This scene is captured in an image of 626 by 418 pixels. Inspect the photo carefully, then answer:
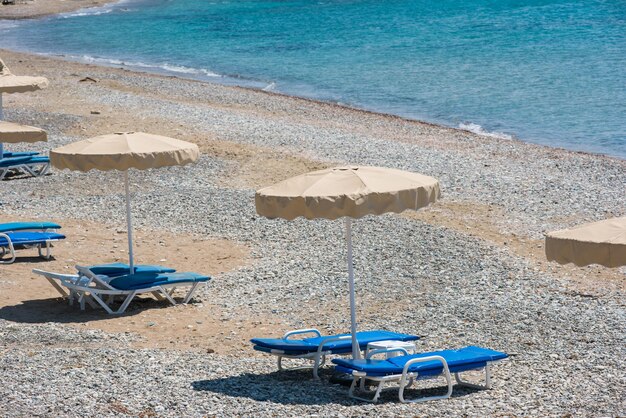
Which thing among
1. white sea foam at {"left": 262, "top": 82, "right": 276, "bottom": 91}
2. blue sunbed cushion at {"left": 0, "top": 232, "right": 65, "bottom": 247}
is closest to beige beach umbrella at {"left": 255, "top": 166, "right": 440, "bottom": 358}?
blue sunbed cushion at {"left": 0, "top": 232, "right": 65, "bottom": 247}

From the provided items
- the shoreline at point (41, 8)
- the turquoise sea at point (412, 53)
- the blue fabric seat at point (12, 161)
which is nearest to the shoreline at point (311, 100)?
the turquoise sea at point (412, 53)

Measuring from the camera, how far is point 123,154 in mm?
11945

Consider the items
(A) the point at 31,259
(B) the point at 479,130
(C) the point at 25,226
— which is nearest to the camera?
(A) the point at 31,259

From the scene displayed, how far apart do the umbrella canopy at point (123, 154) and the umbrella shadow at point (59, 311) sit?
5.65 ft

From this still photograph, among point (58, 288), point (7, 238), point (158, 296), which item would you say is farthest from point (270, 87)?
point (58, 288)

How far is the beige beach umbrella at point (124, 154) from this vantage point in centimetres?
1197

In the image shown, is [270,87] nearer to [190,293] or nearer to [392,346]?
[190,293]

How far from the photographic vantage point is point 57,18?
6956cm

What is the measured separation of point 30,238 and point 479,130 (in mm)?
17157

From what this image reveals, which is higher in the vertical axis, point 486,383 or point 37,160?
point 37,160

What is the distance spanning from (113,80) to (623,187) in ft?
66.5

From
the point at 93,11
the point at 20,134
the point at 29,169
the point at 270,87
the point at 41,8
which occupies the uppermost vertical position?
the point at 41,8

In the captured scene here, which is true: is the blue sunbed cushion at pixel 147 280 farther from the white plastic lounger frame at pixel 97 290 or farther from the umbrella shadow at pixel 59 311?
the umbrella shadow at pixel 59 311

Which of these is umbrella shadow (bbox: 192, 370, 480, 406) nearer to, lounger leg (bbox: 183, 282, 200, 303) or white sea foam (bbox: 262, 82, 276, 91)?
lounger leg (bbox: 183, 282, 200, 303)
